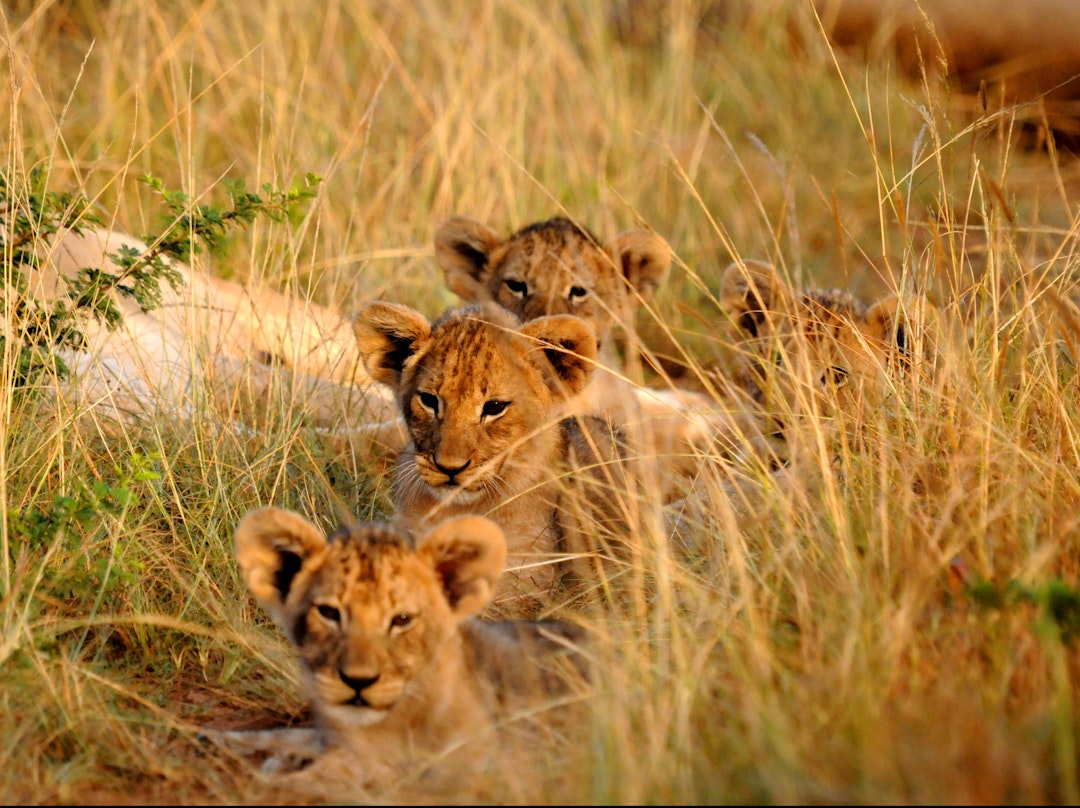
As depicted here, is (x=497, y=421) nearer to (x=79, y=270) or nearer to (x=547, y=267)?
(x=79, y=270)

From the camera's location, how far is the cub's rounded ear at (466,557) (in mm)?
3627

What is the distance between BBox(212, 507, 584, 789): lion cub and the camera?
3.42 m

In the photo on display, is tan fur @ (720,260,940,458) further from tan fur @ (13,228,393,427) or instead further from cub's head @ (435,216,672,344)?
tan fur @ (13,228,393,427)

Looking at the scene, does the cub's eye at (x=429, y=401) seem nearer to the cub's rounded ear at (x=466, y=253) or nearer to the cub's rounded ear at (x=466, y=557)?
the cub's rounded ear at (x=466, y=557)

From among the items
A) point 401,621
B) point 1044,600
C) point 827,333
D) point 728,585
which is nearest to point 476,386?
point 827,333

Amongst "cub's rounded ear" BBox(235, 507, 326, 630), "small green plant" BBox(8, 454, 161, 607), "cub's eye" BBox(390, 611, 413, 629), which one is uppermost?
"cub's rounded ear" BBox(235, 507, 326, 630)

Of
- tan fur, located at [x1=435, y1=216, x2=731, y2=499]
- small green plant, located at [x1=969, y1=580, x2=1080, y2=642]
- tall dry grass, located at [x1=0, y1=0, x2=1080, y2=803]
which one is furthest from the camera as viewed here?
tan fur, located at [x1=435, y1=216, x2=731, y2=499]

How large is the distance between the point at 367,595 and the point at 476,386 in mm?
1456

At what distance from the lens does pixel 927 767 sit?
9.15 feet

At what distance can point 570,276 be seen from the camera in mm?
6727

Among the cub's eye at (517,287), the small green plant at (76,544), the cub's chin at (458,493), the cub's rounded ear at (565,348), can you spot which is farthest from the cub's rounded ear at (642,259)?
the small green plant at (76,544)

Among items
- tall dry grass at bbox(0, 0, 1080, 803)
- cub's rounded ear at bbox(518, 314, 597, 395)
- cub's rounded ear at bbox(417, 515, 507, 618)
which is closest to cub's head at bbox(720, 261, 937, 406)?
tall dry grass at bbox(0, 0, 1080, 803)

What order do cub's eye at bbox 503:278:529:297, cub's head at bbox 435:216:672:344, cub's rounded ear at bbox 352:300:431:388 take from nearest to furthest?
1. cub's rounded ear at bbox 352:300:431:388
2. cub's head at bbox 435:216:672:344
3. cub's eye at bbox 503:278:529:297

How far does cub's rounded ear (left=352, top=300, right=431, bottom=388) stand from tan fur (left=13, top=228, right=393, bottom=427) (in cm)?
63
